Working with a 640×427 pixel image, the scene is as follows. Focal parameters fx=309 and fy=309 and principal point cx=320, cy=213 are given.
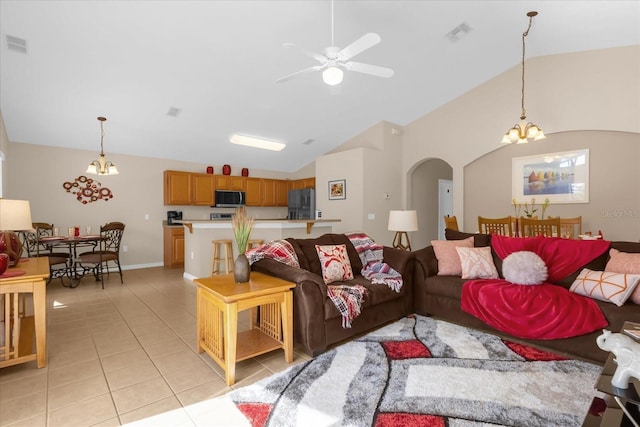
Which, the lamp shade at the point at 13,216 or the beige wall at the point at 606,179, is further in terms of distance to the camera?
the beige wall at the point at 606,179

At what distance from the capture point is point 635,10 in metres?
3.56

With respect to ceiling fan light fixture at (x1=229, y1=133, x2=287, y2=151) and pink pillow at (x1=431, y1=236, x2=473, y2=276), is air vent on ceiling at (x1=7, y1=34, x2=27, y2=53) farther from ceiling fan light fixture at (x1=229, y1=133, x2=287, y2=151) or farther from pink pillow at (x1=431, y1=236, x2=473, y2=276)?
pink pillow at (x1=431, y1=236, x2=473, y2=276)

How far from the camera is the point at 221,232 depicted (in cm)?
490

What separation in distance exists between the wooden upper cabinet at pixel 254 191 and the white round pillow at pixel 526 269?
592cm

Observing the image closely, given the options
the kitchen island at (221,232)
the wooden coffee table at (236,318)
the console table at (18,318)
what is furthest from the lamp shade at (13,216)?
the kitchen island at (221,232)

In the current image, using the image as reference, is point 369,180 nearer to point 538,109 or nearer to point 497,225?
point 497,225

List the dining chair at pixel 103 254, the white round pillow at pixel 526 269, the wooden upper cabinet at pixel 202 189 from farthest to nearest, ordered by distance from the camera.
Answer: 1. the wooden upper cabinet at pixel 202 189
2. the dining chair at pixel 103 254
3. the white round pillow at pixel 526 269

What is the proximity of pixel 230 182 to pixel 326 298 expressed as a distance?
5.42 meters

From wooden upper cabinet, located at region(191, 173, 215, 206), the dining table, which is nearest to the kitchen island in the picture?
the dining table

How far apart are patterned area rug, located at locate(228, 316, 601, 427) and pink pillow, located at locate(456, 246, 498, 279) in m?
0.66

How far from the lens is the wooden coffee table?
2.09m

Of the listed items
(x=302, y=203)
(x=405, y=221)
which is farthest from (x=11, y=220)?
(x=302, y=203)

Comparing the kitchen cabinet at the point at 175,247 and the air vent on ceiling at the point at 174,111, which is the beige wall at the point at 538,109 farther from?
the kitchen cabinet at the point at 175,247

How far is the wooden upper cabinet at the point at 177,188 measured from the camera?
645 cm
